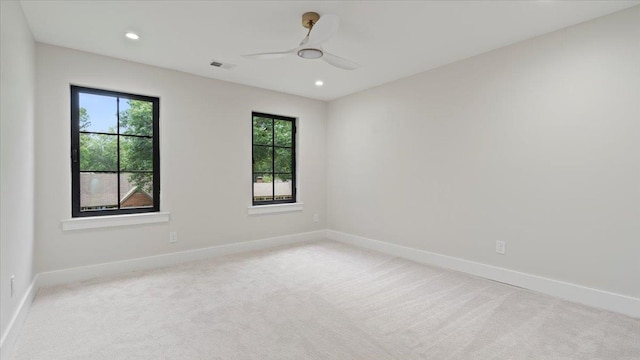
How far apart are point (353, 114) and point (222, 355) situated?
12.2 feet

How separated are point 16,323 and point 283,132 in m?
3.56

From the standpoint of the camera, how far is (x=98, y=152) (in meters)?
3.28

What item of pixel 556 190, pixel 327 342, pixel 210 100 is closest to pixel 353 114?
pixel 210 100

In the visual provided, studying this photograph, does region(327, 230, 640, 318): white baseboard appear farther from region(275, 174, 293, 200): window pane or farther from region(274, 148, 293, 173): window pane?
region(274, 148, 293, 173): window pane

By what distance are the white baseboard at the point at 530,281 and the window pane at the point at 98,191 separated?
11.1ft

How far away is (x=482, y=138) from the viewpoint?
10.5 feet

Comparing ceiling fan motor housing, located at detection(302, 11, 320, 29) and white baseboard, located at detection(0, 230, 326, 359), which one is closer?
white baseboard, located at detection(0, 230, 326, 359)

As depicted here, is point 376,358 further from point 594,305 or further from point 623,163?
point 623,163

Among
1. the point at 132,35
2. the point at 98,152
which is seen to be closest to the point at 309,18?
the point at 132,35

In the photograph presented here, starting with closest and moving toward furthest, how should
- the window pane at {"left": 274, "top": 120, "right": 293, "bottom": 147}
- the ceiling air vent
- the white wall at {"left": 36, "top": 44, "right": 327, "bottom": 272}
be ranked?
1. the white wall at {"left": 36, "top": 44, "right": 327, "bottom": 272}
2. the ceiling air vent
3. the window pane at {"left": 274, "top": 120, "right": 293, "bottom": 147}

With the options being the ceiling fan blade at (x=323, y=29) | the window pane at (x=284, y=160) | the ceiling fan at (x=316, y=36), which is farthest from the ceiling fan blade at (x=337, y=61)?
the window pane at (x=284, y=160)

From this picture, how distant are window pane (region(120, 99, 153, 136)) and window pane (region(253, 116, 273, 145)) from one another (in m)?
1.38

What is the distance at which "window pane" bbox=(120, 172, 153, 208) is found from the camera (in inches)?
135

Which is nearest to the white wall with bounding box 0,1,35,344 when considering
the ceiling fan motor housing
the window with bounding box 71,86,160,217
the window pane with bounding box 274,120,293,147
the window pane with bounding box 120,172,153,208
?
the window with bounding box 71,86,160,217
